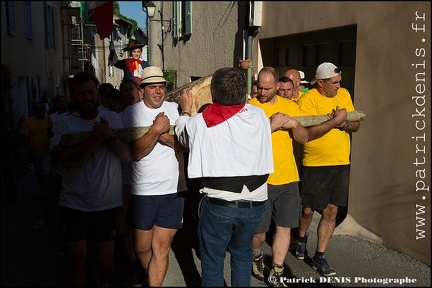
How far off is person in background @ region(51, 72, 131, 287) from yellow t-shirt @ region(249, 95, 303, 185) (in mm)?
1112

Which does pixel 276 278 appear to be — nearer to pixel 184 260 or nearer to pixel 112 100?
pixel 184 260

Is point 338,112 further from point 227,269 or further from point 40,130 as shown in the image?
point 40,130

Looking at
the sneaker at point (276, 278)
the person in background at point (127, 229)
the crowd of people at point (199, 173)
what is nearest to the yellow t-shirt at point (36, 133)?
the crowd of people at point (199, 173)

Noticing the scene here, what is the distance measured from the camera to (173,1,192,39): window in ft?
27.6

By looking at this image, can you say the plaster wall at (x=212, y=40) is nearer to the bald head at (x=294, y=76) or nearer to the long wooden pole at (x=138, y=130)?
the bald head at (x=294, y=76)

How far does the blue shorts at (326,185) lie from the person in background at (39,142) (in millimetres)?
2534

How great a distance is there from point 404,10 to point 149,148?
2.40 meters

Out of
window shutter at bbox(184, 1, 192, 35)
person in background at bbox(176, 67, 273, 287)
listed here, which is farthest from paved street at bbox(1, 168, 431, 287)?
window shutter at bbox(184, 1, 192, 35)

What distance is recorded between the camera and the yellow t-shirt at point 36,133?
5.04 metres

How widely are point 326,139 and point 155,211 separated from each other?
153 cm

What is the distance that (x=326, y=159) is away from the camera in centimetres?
389

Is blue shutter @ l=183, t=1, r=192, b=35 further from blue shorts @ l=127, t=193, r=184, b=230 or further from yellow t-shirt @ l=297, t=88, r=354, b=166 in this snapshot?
blue shorts @ l=127, t=193, r=184, b=230

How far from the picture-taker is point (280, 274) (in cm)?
361

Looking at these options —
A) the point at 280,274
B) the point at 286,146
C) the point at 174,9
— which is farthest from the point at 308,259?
the point at 174,9
